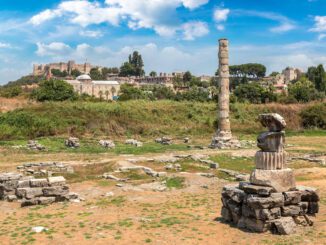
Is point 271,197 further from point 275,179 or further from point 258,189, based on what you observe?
point 275,179

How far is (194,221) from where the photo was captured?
11.8 m

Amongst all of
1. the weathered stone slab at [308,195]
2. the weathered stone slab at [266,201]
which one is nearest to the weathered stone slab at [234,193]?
the weathered stone slab at [266,201]

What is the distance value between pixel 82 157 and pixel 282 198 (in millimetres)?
17918

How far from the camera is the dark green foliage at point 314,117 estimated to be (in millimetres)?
48188

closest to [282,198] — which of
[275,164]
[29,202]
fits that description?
[275,164]

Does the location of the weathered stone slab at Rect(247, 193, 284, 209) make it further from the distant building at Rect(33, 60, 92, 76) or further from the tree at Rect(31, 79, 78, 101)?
the distant building at Rect(33, 60, 92, 76)

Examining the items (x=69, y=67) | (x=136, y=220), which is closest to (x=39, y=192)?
(x=136, y=220)

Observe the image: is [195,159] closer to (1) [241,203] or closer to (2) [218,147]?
(2) [218,147]

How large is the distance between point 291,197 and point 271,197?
0.65 meters

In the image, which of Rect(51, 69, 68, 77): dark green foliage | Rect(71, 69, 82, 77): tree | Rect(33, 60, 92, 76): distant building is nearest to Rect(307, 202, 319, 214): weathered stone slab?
Rect(71, 69, 82, 77): tree

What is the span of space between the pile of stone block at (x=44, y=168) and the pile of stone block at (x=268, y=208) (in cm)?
1165

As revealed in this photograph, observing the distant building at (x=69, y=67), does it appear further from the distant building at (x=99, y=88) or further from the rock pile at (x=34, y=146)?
the rock pile at (x=34, y=146)

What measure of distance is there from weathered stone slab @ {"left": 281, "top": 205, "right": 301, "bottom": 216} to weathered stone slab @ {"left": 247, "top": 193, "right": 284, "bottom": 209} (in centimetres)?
17

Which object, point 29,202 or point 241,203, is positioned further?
point 29,202
